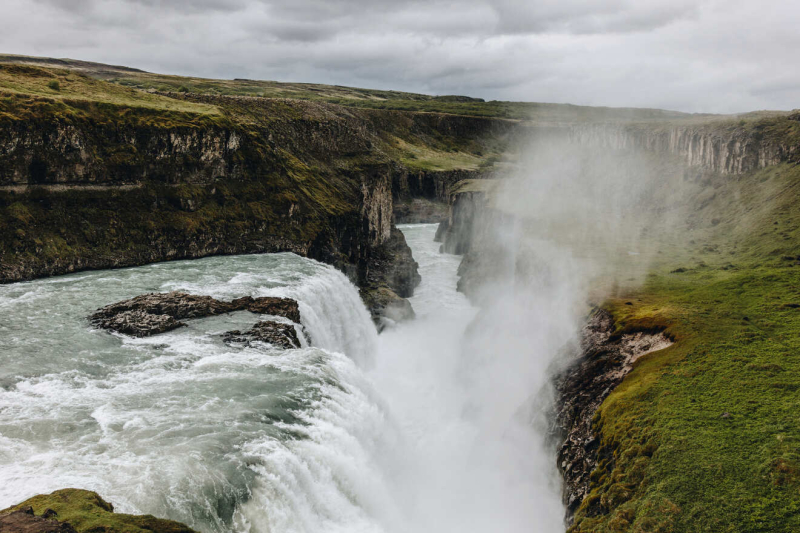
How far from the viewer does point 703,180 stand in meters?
88.6

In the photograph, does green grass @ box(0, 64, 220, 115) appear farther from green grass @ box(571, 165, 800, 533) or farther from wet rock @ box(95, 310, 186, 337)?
green grass @ box(571, 165, 800, 533)

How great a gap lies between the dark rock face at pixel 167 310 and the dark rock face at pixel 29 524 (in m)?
18.8

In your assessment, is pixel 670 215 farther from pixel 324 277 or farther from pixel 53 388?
pixel 53 388

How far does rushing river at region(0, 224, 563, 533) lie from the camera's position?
17.9 metres

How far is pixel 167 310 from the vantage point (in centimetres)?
3425

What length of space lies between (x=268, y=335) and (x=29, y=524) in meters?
19.4

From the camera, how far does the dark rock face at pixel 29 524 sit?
41.1ft

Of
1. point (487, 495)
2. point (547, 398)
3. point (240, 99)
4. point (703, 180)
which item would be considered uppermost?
point (240, 99)

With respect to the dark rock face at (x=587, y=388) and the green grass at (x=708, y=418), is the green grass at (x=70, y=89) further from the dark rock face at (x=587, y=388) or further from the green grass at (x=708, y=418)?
the green grass at (x=708, y=418)

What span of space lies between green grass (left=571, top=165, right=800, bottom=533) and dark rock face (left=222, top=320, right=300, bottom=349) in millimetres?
18385

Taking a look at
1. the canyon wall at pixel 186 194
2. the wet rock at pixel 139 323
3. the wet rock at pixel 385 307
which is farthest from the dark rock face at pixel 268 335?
the wet rock at pixel 385 307

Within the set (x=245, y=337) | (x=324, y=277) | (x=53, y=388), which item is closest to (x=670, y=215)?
(x=324, y=277)

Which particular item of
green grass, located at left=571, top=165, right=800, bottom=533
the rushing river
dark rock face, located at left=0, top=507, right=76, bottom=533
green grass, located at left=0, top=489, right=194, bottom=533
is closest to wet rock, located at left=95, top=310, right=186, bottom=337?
the rushing river

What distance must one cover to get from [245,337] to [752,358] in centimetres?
2758
